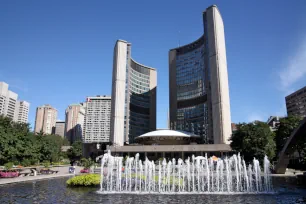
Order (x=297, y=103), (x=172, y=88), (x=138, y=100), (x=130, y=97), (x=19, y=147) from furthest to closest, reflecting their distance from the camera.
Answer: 1. (x=297, y=103)
2. (x=138, y=100)
3. (x=172, y=88)
4. (x=130, y=97)
5. (x=19, y=147)

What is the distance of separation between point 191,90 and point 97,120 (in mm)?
89984

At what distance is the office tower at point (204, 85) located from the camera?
74.3 m

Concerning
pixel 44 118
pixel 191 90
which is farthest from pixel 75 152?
pixel 44 118

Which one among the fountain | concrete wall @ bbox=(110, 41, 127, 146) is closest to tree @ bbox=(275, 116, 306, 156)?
the fountain

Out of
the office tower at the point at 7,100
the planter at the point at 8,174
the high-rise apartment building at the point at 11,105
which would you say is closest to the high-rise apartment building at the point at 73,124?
the high-rise apartment building at the point at 11,105

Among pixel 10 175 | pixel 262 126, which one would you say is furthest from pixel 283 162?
pixel 10 175

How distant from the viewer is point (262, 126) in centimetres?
4316

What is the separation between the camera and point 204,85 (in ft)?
303

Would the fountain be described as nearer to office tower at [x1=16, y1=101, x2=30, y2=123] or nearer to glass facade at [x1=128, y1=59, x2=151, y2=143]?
glass facade at [x1=128, y1=59, x2=151, y2=143]

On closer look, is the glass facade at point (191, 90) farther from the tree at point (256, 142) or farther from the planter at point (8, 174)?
the planter at point (8, 174)

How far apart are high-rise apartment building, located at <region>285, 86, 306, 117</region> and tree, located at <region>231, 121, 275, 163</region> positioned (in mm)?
80671

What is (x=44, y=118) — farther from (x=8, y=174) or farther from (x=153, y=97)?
(x=8, y=174)

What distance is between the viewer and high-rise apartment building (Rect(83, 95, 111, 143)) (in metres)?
167

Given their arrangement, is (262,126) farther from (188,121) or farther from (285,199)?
(188,121)
